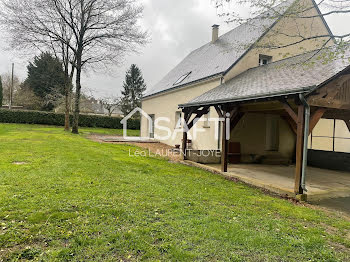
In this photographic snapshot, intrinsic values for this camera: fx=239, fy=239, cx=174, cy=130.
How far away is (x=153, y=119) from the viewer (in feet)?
63.2

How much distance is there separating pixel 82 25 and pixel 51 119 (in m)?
13.1

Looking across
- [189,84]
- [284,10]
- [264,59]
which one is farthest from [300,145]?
[189,84]

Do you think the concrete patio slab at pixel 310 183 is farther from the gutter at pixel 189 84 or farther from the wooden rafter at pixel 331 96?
the gutter at pixel 189 84

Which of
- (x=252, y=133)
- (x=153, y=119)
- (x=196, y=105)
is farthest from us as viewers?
(x=153, y=119)

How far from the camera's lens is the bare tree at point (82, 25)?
16.7m

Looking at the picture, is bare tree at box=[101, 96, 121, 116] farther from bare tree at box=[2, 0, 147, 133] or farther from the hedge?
bare tree at box=[2, 0, 147, 133]

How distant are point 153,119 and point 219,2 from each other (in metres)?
14.3

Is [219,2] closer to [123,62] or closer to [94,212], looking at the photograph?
[94,212]

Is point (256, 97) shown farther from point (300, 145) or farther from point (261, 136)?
point (261, 136)

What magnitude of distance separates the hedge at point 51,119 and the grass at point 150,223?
23.3 metres

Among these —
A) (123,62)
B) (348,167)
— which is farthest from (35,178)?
(123,62)

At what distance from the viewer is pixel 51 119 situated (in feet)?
88.3

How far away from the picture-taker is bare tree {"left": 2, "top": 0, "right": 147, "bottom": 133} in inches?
656

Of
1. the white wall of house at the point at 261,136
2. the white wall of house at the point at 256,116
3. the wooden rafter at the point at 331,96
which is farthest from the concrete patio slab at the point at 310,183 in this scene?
the white wall of house at the point at 256,116
